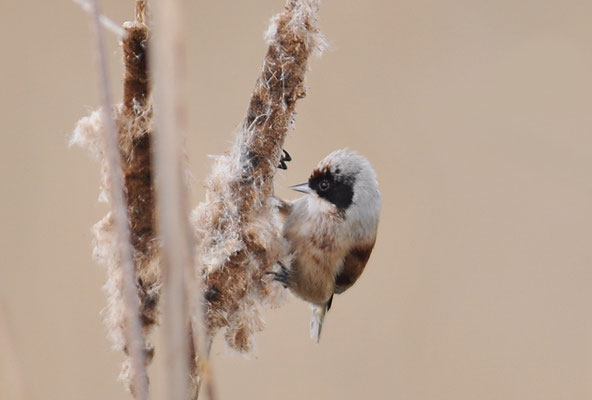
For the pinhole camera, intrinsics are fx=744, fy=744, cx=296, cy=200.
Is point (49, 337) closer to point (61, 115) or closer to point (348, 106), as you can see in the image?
point (61, 115)

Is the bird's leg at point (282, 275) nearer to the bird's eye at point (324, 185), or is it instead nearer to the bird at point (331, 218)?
the bird at point (331, 218)

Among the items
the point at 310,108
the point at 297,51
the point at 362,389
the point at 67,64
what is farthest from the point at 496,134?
the point at 297,51

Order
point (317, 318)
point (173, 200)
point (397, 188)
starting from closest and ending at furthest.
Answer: point (173, 200)
point (317, 318)
point (397, 188)

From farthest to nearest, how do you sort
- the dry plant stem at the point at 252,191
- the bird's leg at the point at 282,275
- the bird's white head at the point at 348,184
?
the bird's white head at the point at 348,184 → the bird's leg at the point at 282,275 → the dry plant stem at the point at 252,191

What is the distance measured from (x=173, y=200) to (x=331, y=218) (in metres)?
1.18

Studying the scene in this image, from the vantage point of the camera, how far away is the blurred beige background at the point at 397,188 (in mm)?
2666

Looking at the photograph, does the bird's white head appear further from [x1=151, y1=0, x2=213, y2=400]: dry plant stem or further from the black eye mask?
[x1=151, y1=0, x2=213, y2=400]: dry plant stem

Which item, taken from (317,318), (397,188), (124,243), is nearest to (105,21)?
(124,243)

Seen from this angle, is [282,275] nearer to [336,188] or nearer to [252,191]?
[336,188]

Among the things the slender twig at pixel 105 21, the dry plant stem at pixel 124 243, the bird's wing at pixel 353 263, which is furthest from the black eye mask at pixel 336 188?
the dry plant stem at pixel 124 243

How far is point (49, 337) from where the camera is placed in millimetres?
2559

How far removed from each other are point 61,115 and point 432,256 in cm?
152

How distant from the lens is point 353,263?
195cm

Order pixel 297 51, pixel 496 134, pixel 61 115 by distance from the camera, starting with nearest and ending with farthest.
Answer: pixel 297 51, pixel 61 115, pixel 496 134
